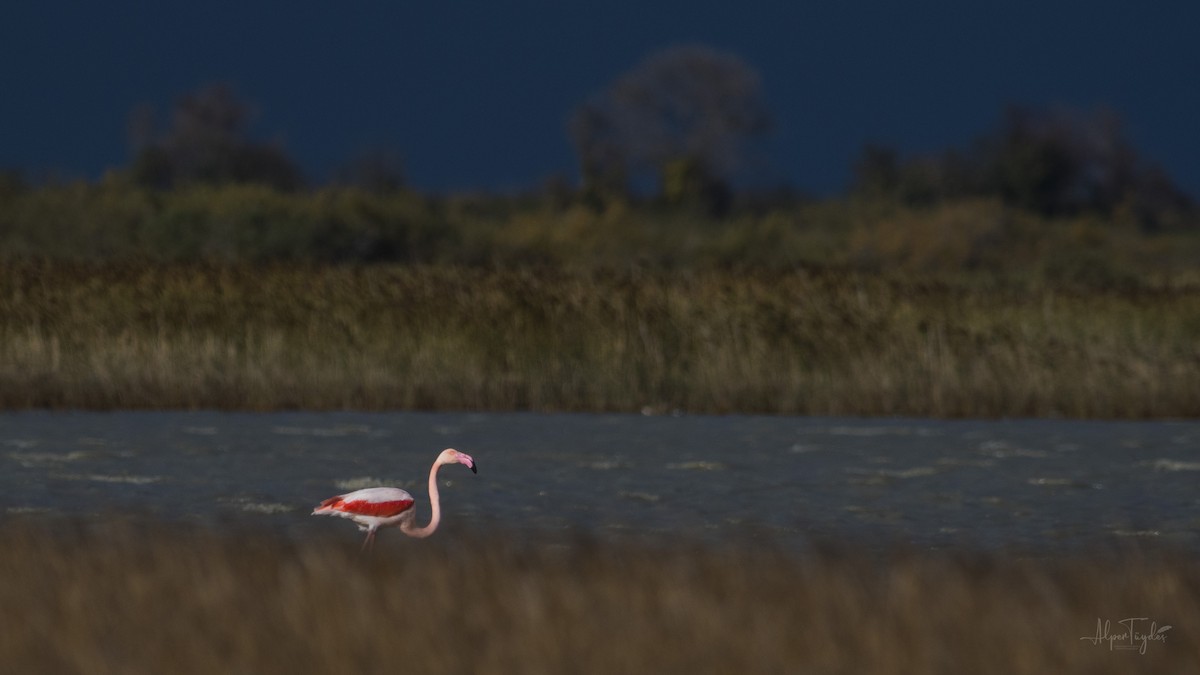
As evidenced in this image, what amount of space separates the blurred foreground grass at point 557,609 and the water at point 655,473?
136 cm

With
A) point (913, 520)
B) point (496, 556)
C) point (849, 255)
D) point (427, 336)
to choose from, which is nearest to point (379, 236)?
point (849, 255)

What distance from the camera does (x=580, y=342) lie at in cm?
1664

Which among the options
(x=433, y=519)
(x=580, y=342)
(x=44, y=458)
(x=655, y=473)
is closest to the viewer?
(x=433, y=519)

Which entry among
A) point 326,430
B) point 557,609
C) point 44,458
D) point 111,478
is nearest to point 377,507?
point 557,609

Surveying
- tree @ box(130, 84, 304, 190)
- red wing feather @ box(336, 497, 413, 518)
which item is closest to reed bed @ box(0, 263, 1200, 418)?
red wing feather @ box(336, 497, 413, 518)

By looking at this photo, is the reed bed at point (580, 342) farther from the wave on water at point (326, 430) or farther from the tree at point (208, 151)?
the tree at point (208, 151)

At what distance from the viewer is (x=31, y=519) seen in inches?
352

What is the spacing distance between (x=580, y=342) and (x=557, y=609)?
10596mm

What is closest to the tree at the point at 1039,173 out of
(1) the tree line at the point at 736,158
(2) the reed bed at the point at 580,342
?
(1) the tree line at the point at 736,158

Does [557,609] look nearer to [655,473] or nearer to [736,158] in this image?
[655,473]

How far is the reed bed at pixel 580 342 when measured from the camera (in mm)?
15258

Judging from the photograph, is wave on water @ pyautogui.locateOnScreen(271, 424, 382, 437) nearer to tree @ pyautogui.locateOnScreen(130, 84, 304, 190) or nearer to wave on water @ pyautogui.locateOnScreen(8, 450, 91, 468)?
wave on water @ pyautogui.locateOnScreen(8, 450, 91, 468)

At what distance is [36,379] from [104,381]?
556mm

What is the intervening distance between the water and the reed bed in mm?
476
